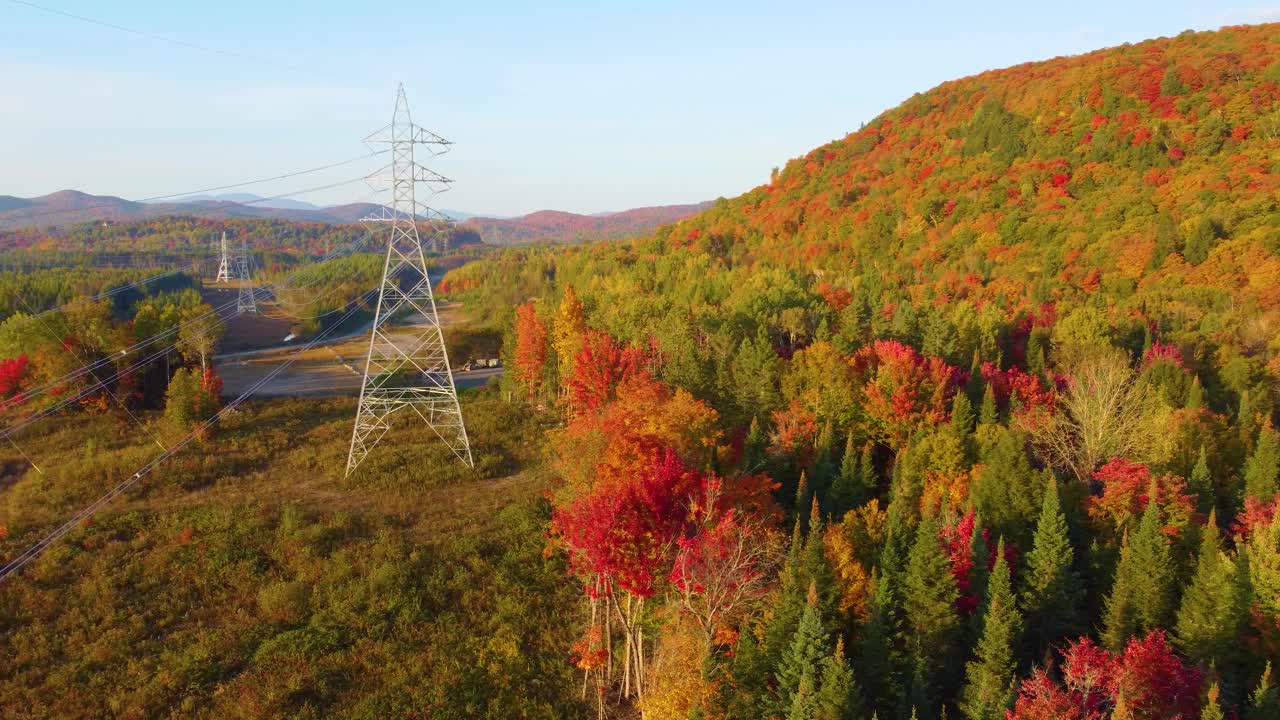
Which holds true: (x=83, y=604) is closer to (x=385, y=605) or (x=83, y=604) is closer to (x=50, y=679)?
(x=50, y=679)

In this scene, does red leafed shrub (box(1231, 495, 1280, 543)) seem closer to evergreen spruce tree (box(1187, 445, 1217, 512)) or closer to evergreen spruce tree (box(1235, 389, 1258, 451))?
evergreen spruce tree (box(1187, 445, 1217, 512))

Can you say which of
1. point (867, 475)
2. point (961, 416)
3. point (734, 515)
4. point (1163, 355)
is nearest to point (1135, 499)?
point (961, 416)

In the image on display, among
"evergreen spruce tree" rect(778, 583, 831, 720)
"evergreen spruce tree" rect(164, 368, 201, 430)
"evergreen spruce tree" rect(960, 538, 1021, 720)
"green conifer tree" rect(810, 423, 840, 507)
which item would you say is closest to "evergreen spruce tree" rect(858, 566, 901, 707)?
"evergreen spruce tree" rect(778, 583, 831, 720)

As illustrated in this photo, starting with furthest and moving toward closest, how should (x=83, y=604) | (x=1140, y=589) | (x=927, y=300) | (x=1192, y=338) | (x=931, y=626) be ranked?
(x=927, y=300) → (x=1192, y=338) → (x=83, y=604) → (x=1140, y=589) → (x=931, y=626)

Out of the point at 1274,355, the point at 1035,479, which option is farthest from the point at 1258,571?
A: the point at 1274,355

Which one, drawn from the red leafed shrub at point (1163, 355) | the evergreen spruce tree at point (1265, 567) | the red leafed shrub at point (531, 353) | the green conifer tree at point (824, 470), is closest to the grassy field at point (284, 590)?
the green conifer tree at point (824, 470)

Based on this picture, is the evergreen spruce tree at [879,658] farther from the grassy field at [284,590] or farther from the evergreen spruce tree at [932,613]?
the grassy field at [284,590]
